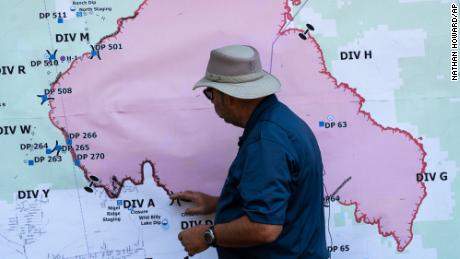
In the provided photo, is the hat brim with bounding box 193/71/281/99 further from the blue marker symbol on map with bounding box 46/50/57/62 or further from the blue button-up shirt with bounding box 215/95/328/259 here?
the blue marker symbol on map with bounding box 46/50/57/62

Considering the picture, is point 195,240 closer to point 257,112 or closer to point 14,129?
point 257,112

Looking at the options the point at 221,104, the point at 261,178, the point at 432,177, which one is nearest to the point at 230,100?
the point at 221,104

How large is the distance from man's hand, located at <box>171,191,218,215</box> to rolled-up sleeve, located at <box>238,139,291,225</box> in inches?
27.5

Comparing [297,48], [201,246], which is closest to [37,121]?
[201,246]

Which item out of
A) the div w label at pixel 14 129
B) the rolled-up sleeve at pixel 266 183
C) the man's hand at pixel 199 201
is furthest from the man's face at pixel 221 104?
the div w label at pixel 14 129

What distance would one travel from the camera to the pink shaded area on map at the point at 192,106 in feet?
8.72

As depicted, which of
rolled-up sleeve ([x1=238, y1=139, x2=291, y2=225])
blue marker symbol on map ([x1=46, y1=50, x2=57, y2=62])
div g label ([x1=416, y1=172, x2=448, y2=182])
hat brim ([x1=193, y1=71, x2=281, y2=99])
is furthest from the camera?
div g label ([x1=416, y1=172, x2=448, y2=182])

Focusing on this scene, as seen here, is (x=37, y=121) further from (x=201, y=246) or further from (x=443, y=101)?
(x=443, y=101)

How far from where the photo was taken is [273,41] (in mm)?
2709

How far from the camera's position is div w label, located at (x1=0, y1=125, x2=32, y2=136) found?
2643 mm

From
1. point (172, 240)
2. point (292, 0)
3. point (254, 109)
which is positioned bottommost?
point (172, 240)

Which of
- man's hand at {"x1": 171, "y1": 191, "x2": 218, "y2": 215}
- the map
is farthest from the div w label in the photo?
man's hand at {"x1": 171, "y1": 191, "x2": 218, "y2": 215}

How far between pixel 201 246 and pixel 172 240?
22.1 inches

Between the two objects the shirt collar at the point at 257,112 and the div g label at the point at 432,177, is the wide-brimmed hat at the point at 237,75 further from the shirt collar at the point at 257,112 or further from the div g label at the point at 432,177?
the div g label at the point at 432,177
